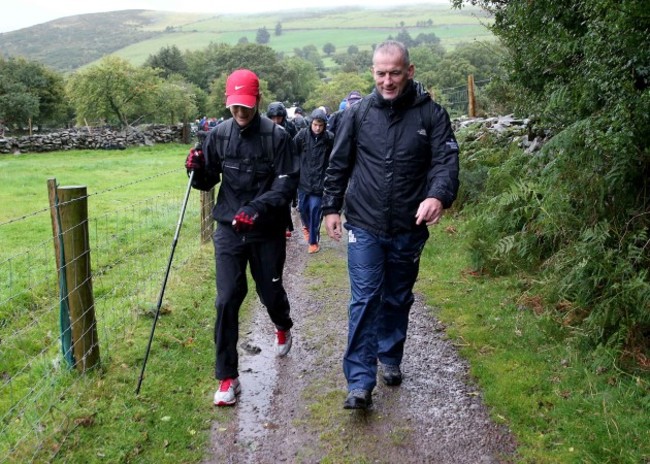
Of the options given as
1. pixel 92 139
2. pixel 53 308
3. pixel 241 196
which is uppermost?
pixel 241 196

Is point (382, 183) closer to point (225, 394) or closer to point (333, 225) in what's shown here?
point (333, 225)

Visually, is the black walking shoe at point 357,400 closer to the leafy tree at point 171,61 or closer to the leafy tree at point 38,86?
the leafy tree at point 38,86

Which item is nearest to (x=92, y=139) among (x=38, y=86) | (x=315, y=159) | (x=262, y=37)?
(x=38, y=86)

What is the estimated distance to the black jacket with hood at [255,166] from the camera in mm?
4648

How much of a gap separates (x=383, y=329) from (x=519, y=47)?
3.41 meters

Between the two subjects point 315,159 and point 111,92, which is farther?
point 111,92

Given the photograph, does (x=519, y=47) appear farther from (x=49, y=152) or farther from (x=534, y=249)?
(x=49, y=152)

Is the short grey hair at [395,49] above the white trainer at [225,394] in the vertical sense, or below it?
above

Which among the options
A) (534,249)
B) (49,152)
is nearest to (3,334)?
(534,249)

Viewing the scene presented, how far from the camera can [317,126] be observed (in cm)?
916

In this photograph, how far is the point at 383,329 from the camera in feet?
15.6

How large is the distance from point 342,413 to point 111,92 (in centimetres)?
3972

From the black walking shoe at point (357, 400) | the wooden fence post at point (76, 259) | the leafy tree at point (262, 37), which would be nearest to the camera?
the black walking shoe at point (357, 400)

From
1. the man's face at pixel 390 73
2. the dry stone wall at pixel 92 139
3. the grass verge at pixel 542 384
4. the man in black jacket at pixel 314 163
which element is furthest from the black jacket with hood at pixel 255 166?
the dry stone wall at pixel 92 139
